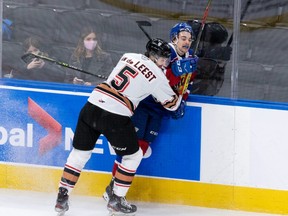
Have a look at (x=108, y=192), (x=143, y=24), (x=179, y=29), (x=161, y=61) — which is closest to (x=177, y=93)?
(x=161, y=61)

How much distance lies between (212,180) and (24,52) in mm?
1394

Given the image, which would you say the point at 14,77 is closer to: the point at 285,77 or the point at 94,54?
the point at 94,54

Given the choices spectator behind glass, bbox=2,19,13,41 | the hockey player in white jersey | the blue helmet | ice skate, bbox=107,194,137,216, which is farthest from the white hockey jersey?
spectator behind glass, bbox=2,19,13,41

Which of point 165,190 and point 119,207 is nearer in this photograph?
point 119,207

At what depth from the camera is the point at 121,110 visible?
3838 millimetres

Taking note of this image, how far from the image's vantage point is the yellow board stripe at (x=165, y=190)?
13.5 ft

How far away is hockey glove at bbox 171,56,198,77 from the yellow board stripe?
710 mm

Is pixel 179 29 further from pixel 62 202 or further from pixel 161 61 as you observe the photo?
pixel 62 202

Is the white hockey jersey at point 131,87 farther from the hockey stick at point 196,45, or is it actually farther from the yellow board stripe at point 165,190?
the yellow board stripe at point 165,190

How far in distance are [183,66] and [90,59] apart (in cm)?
64

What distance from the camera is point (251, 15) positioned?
4.06 metres

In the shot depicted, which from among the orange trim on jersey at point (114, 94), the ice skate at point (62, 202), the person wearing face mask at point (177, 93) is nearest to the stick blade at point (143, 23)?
the person wearing face mask at point (177, 93)

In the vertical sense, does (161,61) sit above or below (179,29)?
below

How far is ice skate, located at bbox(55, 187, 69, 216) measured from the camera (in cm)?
395
